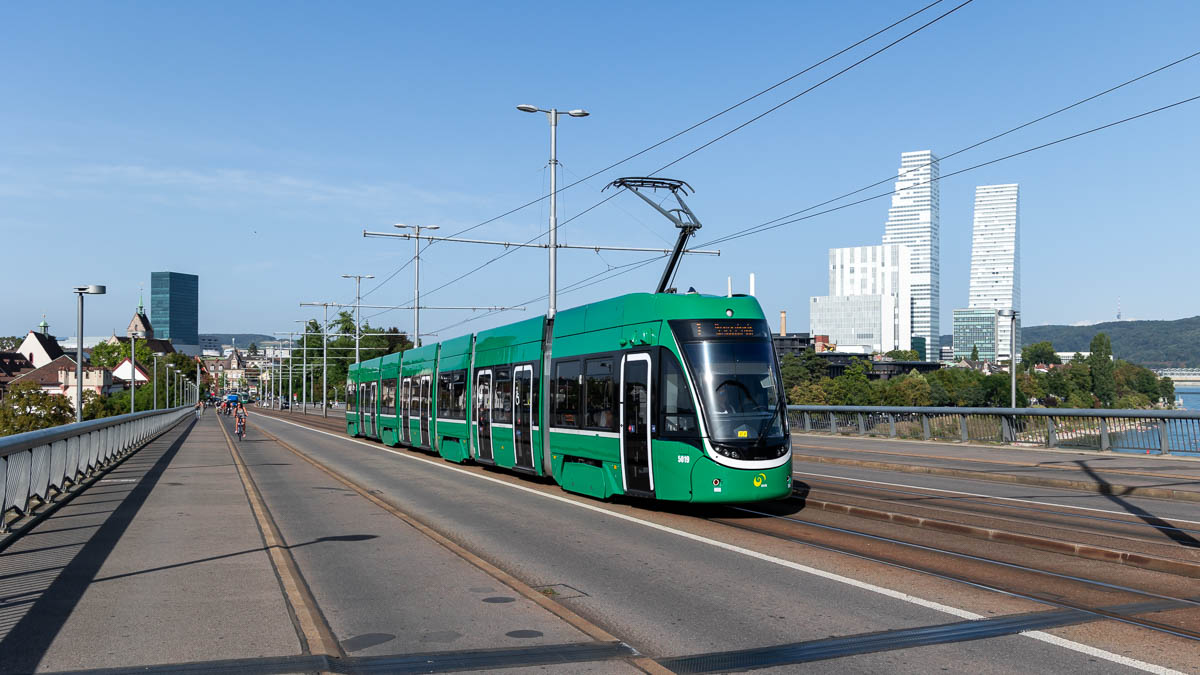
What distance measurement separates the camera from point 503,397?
20641mm

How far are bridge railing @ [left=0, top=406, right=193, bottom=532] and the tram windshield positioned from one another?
819cm

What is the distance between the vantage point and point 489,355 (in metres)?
22.1

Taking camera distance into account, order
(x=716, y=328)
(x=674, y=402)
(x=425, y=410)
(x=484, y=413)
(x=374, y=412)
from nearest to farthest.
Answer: (x=674, y=402) < (x=716, y=328) < (x=484, y=413) < (x=425, y=410) < (x=374, y=412)

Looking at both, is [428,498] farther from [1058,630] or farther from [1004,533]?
[1058,630]

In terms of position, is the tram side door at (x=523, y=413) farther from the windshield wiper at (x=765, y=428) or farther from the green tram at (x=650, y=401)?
the windshield wiper at (x=765, y=428)

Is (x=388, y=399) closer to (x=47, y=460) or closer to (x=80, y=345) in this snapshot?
(x=80, y=345)

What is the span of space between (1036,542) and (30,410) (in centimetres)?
7664

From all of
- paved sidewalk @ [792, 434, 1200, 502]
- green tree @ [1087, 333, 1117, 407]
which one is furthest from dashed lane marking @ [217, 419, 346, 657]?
green tree @ [1087, 333, 1117, 407]

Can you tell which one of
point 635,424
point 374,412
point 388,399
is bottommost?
point 374,412

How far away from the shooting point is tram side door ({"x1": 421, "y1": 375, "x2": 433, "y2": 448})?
28.0 metres

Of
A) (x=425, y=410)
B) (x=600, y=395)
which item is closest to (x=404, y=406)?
(x=425, y=410)

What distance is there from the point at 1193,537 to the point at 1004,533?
2.09m

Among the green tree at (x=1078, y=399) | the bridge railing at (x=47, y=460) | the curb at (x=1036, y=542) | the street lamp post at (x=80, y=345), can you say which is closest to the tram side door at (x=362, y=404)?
the street lamp post at (x=80, y=345)

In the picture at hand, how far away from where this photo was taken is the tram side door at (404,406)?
1220 inches
